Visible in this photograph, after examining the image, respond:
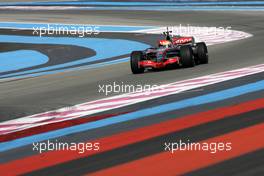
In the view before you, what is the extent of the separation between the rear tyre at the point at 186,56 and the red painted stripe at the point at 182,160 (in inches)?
275

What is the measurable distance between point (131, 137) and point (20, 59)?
522 inches

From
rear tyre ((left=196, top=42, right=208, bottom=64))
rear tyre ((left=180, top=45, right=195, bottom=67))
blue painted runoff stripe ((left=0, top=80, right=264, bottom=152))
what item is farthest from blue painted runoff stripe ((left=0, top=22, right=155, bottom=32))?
blue painted runoff stripe ((left=0, top=80, right=264, bottom=152))

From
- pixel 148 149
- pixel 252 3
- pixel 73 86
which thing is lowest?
pixel 252 3

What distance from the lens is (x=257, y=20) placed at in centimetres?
2941

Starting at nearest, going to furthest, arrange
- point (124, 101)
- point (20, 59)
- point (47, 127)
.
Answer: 1. point (47, 127)
2. point (124, 101)
3. point (20, 59)

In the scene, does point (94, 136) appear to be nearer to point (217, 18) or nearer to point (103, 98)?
point (103, 98)

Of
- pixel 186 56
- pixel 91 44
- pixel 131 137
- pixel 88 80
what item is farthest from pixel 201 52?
pixel 91 44

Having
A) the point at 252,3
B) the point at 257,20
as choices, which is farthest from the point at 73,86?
the point at 252,3

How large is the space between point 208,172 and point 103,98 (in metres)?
5.54

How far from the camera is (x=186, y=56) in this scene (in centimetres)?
1531

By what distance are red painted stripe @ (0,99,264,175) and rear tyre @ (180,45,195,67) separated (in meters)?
4.39

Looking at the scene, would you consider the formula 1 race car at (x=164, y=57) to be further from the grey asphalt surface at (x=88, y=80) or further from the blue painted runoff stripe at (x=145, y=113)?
the blue painted runoff stripe at (x=145, y=113)

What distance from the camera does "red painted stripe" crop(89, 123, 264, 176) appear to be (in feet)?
23.2

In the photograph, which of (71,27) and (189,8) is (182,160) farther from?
(189,8)
